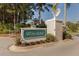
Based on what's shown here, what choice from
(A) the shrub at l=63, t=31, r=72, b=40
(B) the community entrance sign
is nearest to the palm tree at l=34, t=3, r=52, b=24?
(B) the community entrance sign

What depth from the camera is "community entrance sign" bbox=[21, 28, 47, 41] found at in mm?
5152

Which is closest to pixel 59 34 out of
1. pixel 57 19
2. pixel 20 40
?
pixel 57 19

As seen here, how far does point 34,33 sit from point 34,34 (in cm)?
1

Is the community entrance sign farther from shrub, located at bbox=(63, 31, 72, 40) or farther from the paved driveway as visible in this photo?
shrub, located at bbox=(63, 31, 72, 40)

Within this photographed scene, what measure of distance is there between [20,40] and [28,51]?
178mm

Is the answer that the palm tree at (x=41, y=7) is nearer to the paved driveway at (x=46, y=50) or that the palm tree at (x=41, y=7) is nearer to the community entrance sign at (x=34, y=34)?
the community entrance sign at (x=34, y=34)

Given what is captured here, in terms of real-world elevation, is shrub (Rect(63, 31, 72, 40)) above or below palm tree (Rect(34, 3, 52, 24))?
below

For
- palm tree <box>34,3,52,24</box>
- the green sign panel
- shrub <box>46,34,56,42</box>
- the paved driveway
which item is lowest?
the paved driveway

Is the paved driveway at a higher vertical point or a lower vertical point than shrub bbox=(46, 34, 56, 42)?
lower

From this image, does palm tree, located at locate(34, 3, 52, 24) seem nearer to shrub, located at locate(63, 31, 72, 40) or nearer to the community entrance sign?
the community entrance sign

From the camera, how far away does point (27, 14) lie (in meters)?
5.16

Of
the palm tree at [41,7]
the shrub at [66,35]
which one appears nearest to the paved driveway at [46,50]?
the shrub at [66,35]

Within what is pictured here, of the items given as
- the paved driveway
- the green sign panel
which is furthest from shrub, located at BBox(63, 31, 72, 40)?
the green sign panel

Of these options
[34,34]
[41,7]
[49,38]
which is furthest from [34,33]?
[41,7]
